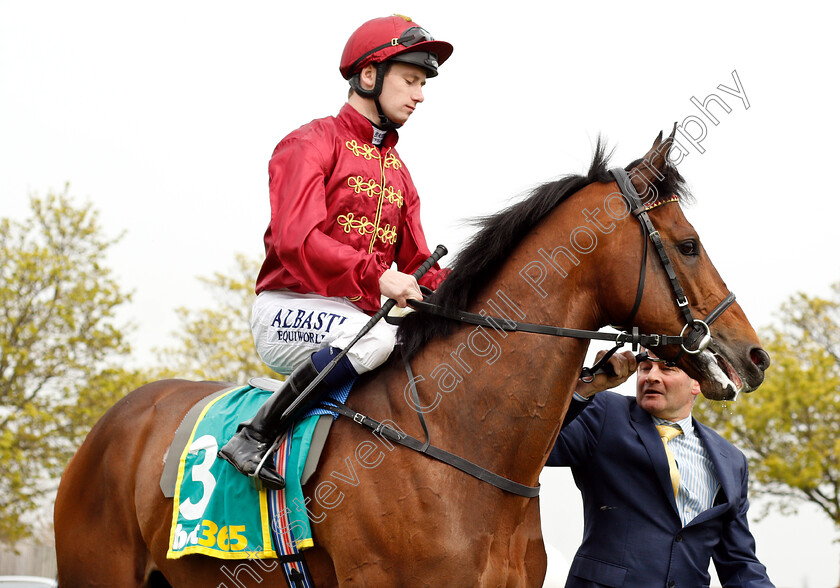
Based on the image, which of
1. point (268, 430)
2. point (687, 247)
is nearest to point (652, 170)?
point (687, 247)

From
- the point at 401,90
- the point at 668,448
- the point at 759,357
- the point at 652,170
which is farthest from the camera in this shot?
the point at 668,448

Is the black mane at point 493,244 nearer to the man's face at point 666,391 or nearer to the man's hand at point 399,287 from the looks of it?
the man's hand at point 399,287

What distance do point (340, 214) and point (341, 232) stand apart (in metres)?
0.08

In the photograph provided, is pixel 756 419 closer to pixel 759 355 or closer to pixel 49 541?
pixel 759 355

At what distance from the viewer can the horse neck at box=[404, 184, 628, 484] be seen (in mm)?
3014

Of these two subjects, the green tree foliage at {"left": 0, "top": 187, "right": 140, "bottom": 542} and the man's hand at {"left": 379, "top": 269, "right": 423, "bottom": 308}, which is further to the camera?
the green tree foliage at {"left": 0, "top": 187, "right": 140, "bottom": 542}

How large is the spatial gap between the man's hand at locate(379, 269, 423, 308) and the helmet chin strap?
0.94 m

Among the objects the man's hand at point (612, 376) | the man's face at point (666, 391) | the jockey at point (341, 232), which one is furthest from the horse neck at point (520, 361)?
the man's face at point (666, 391)

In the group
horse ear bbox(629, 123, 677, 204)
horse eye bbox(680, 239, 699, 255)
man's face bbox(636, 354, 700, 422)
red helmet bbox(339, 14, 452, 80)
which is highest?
red helmet bbox(339, 14, 452, 80)

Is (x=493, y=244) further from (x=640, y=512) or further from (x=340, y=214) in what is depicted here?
(x=640, y=512)

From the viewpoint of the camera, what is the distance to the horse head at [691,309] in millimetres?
2957

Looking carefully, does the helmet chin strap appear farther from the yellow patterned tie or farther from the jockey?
the yellow patterned tie

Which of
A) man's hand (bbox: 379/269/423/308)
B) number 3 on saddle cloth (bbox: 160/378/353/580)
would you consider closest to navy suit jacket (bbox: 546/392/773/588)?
man's hand (bbox: 379/269/423/308)

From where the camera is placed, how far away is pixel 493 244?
127 inches
